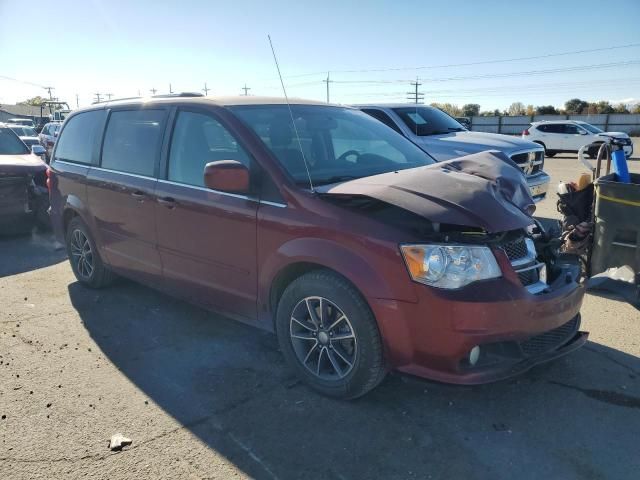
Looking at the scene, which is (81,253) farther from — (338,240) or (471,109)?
(471,109)

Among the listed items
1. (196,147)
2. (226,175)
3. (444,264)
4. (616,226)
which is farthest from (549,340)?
(196,147)

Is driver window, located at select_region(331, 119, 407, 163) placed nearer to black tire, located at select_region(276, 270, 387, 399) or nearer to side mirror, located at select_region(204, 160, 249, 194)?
side mirror, located at select_region(204, 160, 249, 194)

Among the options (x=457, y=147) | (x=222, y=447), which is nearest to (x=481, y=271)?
(x=222, y=447)

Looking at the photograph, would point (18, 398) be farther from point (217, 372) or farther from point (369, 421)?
point (369, 421)

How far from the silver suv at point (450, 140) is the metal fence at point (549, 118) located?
31.0 m

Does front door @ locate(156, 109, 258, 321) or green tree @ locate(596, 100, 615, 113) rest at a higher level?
green tree @ locate(596, 100, 615, 113)

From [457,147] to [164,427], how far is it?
639cm

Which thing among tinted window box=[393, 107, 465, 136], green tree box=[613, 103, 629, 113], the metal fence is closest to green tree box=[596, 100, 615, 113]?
green tree box=[613, 103, 629, 113]

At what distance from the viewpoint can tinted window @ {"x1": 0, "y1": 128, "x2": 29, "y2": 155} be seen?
8797 millimetres

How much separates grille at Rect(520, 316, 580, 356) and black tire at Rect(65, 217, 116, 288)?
3991mm

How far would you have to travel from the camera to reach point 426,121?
931 centimetres

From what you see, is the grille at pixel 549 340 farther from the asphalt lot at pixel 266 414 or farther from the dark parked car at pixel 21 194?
the dark parked car at pixel 21 194

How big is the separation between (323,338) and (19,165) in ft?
22.0

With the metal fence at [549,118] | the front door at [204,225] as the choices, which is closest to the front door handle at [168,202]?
the front door at [204,225]
